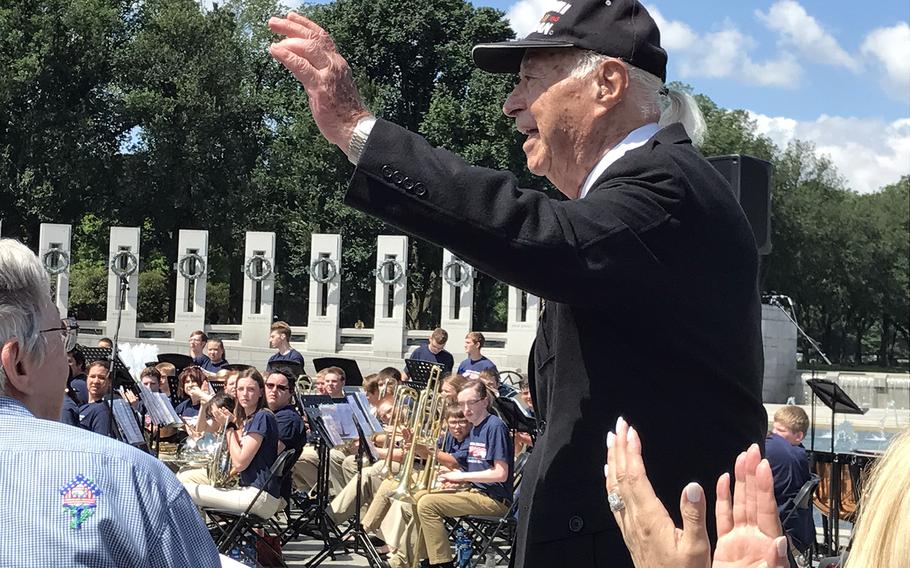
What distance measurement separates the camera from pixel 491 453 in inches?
366

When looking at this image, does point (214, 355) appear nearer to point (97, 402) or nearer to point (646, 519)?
point (97, 402)

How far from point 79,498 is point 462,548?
7909 mm

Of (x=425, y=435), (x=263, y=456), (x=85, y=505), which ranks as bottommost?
(x=263, y=456)

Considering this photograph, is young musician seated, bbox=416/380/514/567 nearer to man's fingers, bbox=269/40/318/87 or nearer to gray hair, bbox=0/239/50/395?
gray hair, bbox=0/239/50/395

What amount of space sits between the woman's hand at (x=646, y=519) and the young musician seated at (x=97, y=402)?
8.21 meters

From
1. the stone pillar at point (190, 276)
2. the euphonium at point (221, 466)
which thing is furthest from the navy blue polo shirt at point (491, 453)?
the stone pillar at point (190, 276)

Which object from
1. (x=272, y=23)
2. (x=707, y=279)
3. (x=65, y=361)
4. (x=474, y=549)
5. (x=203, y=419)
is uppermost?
(x=272, y=23)

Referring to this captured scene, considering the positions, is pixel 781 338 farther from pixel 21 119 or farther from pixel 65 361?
pixel 65 361

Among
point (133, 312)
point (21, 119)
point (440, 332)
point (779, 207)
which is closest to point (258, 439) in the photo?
point (440, 332)

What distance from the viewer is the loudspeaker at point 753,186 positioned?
692cm

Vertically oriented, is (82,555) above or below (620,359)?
below

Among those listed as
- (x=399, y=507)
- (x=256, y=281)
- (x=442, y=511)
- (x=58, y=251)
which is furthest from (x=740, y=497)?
(x=58, y=251)

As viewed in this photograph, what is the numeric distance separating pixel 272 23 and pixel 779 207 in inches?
2165

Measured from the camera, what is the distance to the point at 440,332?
17531 millimetres
